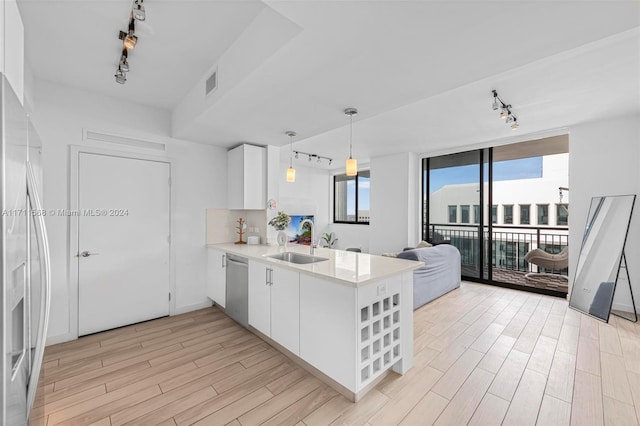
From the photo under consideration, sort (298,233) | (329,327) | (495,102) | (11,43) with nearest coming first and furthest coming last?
1. (11,43)
2. (329,327)
3. (495,102)
4. (298,233)

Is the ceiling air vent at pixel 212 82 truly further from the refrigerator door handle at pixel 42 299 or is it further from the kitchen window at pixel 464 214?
the kitchen window at pixel 464 214

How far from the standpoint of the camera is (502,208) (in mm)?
5910

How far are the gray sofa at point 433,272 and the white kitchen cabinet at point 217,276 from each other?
2.34 meters

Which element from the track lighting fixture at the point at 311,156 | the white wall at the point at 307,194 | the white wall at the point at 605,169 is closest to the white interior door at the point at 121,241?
the track lighting fixture at the point at 311,156

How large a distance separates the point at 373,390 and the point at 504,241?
5.25 meters

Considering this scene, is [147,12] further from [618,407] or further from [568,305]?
[568,305]

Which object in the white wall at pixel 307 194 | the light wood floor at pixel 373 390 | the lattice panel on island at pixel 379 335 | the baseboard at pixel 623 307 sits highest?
the white wall at pixel 307 194

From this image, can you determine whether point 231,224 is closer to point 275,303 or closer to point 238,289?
point 238,289

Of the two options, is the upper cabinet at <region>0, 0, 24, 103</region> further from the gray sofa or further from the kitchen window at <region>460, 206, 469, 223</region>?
the kitchen window at <region>460, 206, 469, 223</region>

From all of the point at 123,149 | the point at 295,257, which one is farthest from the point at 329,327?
the point at 123,149

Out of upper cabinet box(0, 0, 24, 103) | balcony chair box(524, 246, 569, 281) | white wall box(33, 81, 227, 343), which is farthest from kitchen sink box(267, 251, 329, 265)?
balcony chair box(524, 246, 569, 281)

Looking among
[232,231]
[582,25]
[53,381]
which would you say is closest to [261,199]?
[232,231]

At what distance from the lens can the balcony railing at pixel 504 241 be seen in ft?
16.9

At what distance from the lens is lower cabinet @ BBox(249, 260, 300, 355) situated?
234 centimetres
